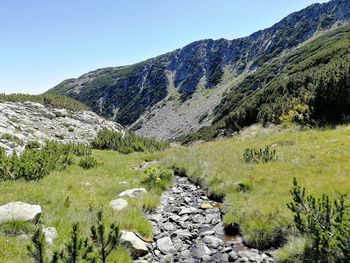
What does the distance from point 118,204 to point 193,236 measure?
2566 millimetres

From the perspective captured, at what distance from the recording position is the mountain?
4432 inches

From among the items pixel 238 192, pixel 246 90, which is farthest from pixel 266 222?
pixel 246 90

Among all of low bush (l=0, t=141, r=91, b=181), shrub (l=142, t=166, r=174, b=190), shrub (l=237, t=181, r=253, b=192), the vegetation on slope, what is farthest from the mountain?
shrub (l=237, t=181, r=253, b=192)

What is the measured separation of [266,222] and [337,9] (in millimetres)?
142464

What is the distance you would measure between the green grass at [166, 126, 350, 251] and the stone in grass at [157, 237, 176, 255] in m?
1.61

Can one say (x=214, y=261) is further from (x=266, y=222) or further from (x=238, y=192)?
(x=238, y=192)

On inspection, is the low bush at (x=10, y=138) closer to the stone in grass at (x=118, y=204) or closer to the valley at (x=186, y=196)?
the valley at (x=186, y=196)

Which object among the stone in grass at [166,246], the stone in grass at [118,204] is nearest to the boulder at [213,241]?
the stone in grass at [166,246]

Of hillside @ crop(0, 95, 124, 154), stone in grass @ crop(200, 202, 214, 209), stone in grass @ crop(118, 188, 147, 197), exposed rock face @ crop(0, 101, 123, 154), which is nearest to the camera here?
stone in grass @ crop(200, 202, 214, 209)

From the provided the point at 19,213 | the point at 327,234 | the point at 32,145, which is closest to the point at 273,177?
the point at 327,234

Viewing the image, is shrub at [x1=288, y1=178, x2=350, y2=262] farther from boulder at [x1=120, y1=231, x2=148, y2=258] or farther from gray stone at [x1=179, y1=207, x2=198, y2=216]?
gray stone at [x1=179, y1=207, x2=198, y2=216]

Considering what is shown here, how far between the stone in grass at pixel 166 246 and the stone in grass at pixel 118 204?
1866 millimetres

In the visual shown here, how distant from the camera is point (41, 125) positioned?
25.4m

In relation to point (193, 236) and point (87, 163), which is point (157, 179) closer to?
A: point (193, 236)
